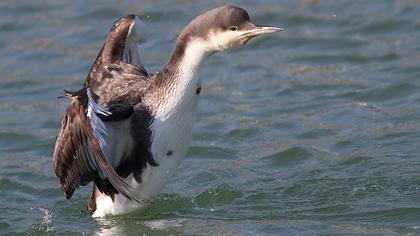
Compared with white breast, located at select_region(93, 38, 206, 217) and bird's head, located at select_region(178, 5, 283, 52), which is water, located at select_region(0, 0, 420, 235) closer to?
white breast, located at select_region(93, 38, 206, 217)

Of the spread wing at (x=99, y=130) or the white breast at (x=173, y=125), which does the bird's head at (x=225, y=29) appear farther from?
the spread wing at (x=99, y=130)

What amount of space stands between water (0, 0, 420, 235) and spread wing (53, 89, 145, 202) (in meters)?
0.54

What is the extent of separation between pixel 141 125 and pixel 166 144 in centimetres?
24

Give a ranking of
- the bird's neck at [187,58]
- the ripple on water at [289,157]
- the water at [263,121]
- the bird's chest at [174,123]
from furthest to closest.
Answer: the ripple on water at [289,157] < the water at [263,121] < the bird's chest at [174,123] < the bird's neck at [187,58]

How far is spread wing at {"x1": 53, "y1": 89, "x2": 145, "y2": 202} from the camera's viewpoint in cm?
940

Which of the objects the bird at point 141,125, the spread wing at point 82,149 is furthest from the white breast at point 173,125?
the spread wing at point 82,149

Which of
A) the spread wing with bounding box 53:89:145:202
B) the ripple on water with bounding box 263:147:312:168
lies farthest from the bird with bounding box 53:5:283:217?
the ripple on water with bounding box 263:147:312:168

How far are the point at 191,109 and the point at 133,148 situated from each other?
0.57 meters

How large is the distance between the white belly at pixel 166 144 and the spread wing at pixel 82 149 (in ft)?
0.54

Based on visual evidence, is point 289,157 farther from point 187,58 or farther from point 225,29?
point 225,29

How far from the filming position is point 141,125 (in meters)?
9.82

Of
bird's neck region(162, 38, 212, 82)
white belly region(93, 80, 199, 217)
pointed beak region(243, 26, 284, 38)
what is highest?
pointed beak region(243, 26, 284, 38)

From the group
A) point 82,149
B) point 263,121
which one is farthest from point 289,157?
point 82,149

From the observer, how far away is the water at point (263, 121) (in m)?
10.3
